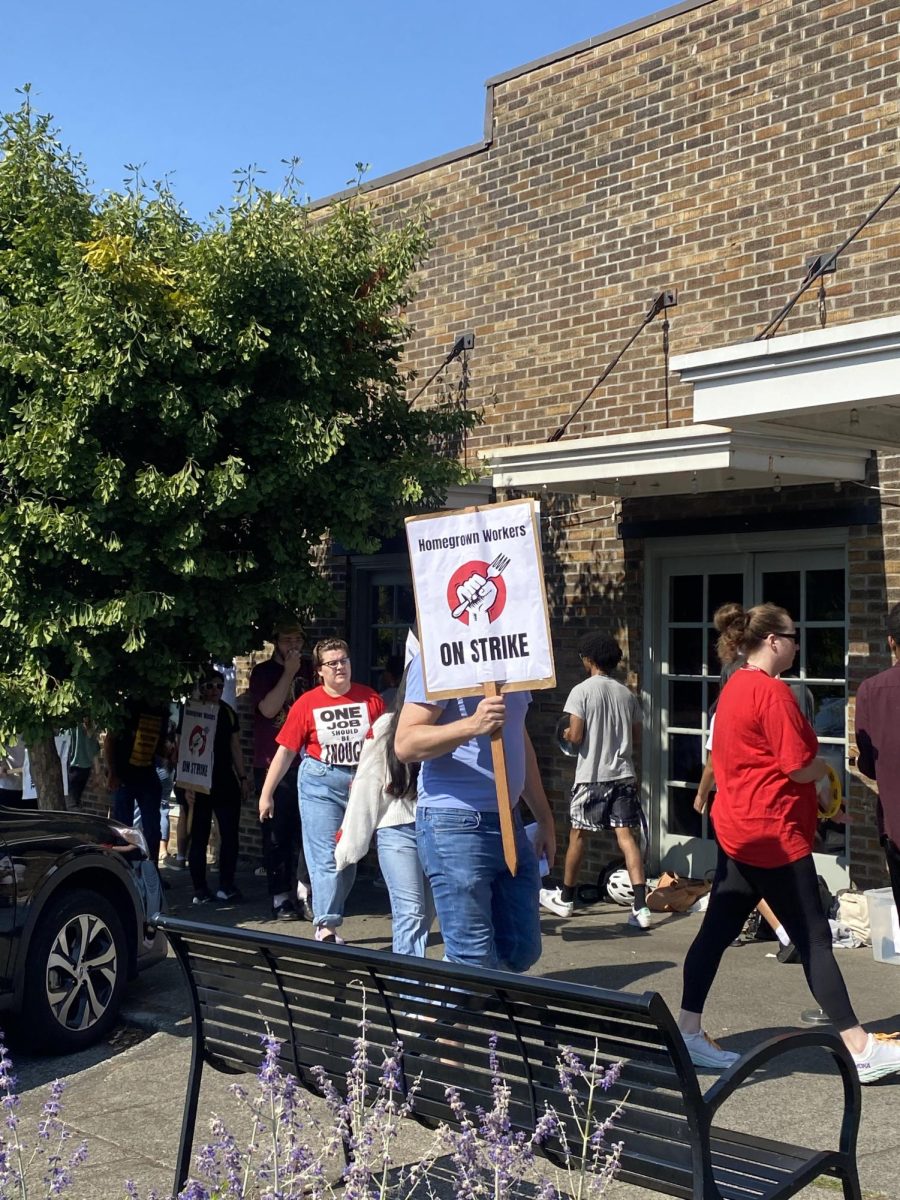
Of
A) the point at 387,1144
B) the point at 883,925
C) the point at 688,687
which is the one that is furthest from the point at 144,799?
the point at 387,1144

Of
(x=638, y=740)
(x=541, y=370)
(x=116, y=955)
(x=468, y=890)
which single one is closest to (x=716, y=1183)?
(x=468, y=890)

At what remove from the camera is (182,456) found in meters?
9.77

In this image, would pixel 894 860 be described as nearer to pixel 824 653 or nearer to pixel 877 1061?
pixel 877 1061

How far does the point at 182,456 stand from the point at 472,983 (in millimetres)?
6767

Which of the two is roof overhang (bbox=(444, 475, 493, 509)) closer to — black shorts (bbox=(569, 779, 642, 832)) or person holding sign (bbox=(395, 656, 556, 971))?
black shorts (bbox=(569, 779, 642, 832))

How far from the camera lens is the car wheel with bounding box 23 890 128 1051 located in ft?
22.0

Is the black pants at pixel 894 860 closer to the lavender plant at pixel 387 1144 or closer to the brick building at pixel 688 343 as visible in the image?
the brick building at pixel 688 343

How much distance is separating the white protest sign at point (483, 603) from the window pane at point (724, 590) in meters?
5.43

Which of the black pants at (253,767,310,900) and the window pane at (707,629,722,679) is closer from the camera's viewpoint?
the black pants at (253,767,310,900)

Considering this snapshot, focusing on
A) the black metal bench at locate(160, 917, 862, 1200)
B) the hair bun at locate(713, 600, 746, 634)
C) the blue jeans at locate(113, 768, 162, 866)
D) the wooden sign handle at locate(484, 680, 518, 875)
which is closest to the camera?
the black metal bench at locate(160, 917, 862, 1200)

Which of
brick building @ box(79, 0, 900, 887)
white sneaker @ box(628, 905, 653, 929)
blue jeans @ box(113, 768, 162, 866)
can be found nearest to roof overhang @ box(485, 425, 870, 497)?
brick building @ box(79, 0, 900, 887)

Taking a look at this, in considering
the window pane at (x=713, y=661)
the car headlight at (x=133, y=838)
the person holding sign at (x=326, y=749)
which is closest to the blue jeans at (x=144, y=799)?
the person holding sign at (x=326, y=749)

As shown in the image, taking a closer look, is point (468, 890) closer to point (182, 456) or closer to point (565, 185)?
point (182, 456)

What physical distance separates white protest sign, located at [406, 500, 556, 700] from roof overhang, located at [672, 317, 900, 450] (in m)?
3.03
